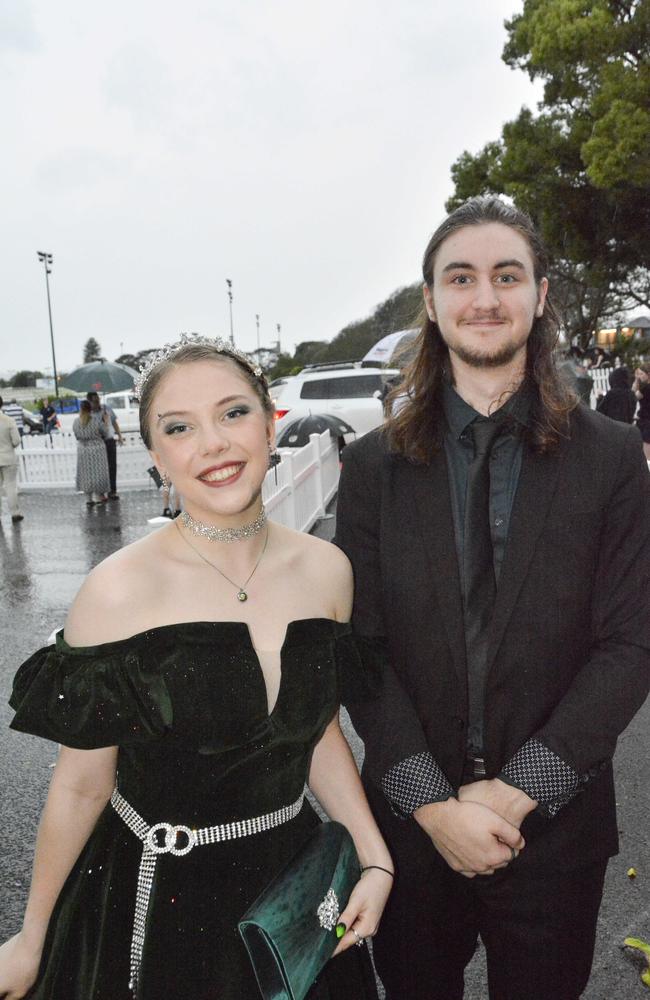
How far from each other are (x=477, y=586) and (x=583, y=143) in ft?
67.9

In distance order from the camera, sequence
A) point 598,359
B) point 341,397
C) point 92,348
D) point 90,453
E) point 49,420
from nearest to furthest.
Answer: point 90,453 < point 341,397 < point 598,359 < point 49,420 < point 92,348

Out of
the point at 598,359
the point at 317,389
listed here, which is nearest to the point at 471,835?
the point at 317,389

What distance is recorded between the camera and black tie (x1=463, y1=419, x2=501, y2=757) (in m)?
1.81

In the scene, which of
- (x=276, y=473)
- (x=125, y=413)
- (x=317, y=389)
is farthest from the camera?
(x=125, y=413)

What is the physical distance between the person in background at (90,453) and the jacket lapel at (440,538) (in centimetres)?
1138

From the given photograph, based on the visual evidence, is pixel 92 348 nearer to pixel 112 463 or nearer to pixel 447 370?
pixel 112 463

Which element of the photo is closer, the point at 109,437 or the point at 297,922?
the point at 297,922

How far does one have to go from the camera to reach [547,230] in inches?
840

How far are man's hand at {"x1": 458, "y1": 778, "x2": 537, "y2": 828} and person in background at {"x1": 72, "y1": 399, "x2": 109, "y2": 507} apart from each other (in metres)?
11.7

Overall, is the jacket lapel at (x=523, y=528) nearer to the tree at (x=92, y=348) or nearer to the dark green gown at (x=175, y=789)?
the dark green gown at (x=175, y=789)

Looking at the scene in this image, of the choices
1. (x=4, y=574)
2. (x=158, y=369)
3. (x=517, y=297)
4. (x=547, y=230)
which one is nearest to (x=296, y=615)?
(x=158, y=369)

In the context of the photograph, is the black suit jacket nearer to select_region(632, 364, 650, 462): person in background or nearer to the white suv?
select_region(632, 364, 650, 462): person in background

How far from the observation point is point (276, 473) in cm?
742

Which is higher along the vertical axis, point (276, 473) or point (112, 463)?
point (276, 473)
